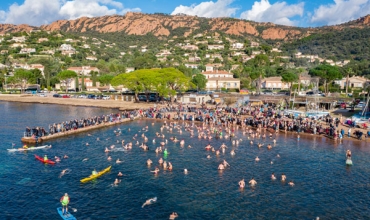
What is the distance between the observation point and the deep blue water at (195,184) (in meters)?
21.8

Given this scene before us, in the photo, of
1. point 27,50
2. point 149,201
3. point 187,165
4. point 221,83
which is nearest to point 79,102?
point 221,83

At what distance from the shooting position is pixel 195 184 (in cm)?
2612

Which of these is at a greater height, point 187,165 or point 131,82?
point 131,82

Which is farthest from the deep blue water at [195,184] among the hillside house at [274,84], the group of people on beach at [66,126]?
the hillside house at [274,84]

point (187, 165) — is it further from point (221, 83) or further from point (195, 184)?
point (221, 83)

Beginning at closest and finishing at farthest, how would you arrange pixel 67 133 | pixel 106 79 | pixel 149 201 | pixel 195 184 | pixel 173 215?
pixel 173 215 → pixel 149 201 → pixel 195 184 → pixel 67 133 → pixel 106 79

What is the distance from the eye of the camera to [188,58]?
186 m

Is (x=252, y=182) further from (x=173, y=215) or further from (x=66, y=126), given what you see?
(x=66, y=126)

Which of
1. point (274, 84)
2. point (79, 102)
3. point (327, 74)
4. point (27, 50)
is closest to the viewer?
point (79, 102)

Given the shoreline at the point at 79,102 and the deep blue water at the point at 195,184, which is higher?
the shoreline at the point at 79,102

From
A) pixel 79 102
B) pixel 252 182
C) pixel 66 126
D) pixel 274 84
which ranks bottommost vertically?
pixel 252 182

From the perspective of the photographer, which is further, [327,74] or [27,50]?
[27,50]

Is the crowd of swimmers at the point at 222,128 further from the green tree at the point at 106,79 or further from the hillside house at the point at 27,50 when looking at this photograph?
the hillside house at the point at 27,50

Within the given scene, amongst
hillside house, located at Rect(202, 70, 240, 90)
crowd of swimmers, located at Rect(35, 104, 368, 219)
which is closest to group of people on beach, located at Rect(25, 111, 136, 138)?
crowd of swimmers, located at Rect(35, 104, 368, 219)
